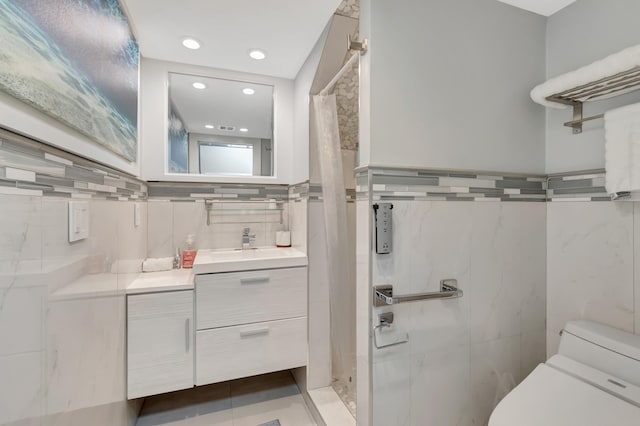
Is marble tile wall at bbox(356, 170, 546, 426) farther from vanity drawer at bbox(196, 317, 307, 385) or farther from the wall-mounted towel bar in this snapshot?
vanity drawer at bbox(196, 317, 307, 385)

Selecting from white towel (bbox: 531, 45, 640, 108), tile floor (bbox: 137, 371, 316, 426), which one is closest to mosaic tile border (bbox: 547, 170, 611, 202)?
white towel (bbox: 531, 45, 640, 108)

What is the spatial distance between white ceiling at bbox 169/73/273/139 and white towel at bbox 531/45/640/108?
1659 mm

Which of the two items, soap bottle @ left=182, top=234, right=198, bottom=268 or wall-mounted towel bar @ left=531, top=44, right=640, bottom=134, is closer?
wall-mounted towel bar @ left=531, top=44, right=640, bottom=134

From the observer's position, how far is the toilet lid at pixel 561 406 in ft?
2.98

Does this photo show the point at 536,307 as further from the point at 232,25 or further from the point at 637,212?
the point at 232,25

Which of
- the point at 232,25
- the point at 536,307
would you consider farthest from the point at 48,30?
the point at 536,307

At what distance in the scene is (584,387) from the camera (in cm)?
103

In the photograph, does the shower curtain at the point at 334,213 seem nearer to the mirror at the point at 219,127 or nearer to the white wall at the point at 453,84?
the white wall at the point at 453,84

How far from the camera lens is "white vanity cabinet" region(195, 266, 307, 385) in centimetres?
162

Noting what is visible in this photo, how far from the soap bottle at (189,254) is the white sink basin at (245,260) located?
0.15ft

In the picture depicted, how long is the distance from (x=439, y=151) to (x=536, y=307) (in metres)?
1.00

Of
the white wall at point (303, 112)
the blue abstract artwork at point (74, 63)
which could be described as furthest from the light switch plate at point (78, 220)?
the white wall at point (303, 112)

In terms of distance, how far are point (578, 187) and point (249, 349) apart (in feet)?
6.37

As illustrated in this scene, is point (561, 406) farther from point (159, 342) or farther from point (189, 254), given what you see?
point (189, 254)
